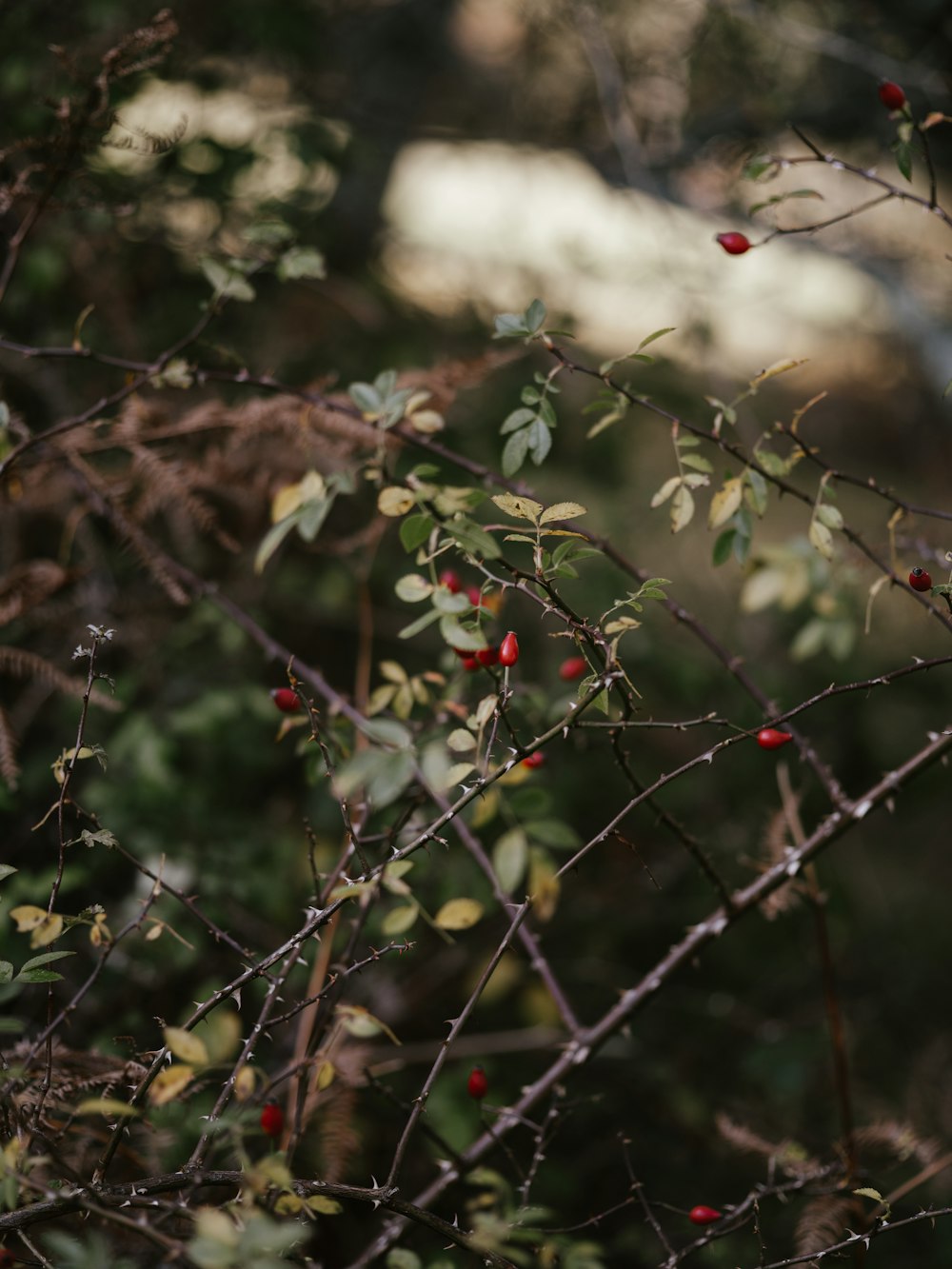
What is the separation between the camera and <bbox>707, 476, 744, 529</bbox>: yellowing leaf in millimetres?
1147

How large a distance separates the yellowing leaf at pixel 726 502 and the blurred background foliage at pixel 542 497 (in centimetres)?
40

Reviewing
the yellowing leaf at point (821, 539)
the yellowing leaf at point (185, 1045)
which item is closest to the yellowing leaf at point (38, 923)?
the yellowing leaf at point (185, 1045)

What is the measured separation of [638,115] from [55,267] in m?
2.26

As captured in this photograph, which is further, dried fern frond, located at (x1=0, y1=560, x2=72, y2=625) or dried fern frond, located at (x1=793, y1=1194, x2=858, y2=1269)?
dried fern frond, located at (x1=0, y1=560, x2=72, y2=625)

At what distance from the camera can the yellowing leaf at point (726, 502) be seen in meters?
1.15

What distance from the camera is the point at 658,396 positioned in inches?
102

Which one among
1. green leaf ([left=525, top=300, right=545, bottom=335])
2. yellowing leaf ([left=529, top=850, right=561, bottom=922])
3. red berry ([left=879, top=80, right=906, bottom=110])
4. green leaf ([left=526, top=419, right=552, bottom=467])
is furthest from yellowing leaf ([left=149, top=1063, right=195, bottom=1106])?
red berry ([left=879, top=80, right=906, bottom=110])

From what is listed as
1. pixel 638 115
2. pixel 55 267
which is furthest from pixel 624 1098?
pixel 638 115

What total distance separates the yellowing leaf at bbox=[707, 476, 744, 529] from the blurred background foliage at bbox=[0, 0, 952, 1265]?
400 millimetres

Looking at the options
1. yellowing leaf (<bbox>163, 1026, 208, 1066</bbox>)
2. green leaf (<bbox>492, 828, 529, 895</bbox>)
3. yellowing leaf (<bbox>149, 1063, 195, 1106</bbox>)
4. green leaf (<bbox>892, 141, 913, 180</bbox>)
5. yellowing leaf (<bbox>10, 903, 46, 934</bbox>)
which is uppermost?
green leaf (<bbox>892, 141, 913, 180</bbox>)

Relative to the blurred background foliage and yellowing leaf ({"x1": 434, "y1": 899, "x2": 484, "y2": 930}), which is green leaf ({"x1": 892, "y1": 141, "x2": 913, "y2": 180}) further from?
yellowing leaf ({"x1": 434, "y1": 899, "x2": 484, "y2": 930})

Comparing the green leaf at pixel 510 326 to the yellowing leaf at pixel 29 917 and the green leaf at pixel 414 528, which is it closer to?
the green leaf at pixel 414 528

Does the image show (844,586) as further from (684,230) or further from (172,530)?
(684,230)

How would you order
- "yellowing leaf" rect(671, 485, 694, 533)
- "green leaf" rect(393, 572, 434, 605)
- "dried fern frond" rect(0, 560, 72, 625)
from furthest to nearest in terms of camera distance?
"dried fern frond" rect(0, 560, 72, 625)
"yellowing leaf" rect(671, 485, 694, 533)
"green leaf" rect(393, 572, 434, 605)
